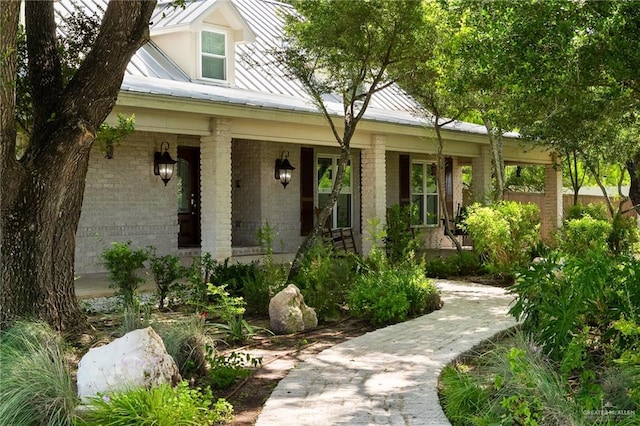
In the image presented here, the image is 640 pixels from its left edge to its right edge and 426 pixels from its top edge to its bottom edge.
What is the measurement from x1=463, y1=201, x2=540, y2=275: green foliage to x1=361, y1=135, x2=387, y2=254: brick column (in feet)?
8.38

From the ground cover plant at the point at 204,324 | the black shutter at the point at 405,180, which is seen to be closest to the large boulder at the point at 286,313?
the ground cover plant at the point at 204,324

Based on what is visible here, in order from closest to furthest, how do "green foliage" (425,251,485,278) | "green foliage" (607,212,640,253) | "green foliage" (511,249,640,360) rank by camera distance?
"green foliage" (511,249,640,360)
"green foliage" (425,251,485,278)
"green foliage" (607,212,640,253)

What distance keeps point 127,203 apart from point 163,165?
99 centimetres

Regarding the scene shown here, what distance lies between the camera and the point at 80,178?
23.5 ft

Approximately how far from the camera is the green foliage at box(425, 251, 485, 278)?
14062 millimetres

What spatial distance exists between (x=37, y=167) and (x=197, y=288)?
3.08 meters

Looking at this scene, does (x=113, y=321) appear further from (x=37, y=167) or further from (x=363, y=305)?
(x=363, y=305)

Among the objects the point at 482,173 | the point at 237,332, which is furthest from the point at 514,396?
the point at 482,173

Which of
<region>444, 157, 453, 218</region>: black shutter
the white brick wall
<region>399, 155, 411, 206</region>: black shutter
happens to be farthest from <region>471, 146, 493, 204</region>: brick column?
the white brick wall

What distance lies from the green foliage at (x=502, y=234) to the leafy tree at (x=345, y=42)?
2.92 metres

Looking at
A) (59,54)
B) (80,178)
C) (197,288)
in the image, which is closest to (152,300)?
(197,288)

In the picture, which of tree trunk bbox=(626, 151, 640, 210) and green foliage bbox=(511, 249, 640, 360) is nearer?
green foliage bbox=(511, 249, 640, 360)

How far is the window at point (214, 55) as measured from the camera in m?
14.6

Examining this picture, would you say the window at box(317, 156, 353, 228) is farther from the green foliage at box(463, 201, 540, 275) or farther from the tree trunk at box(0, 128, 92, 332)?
the tree trunk at box(0, 128, 92, 332)
